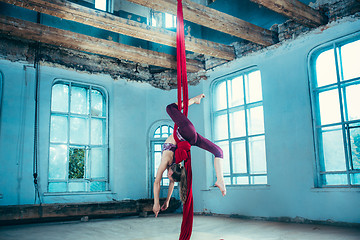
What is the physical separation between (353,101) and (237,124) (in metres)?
2.44

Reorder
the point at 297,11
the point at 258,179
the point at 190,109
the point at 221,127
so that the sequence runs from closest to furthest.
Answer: the point at 297,11
the point at 258,179
the point at 221,127
the point at 190,109

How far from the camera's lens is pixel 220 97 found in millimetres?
7570

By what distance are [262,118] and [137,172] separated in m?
3.24

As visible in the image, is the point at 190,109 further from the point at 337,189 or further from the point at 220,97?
the point at 337,189

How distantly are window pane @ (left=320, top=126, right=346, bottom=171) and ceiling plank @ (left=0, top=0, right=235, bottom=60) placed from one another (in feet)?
8.93

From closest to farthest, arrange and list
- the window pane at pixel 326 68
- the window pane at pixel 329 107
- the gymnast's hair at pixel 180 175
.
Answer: the gymnast's hair at pixel 180 175
the window pane at pixel 329 107
the window pane at pixel 326 68

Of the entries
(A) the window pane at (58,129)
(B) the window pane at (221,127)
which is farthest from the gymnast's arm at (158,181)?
(A) the window pane at (58,129)

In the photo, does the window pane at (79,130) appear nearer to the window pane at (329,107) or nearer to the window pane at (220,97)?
the window pane at (220,97)

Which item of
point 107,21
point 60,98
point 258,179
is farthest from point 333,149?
point 60,98

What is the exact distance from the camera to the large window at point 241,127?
21.6 feet

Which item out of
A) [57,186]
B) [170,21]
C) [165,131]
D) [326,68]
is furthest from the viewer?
[165,131]

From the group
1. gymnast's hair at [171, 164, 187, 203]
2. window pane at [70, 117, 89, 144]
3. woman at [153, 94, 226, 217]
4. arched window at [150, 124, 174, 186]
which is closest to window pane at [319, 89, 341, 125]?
woman at [153, 94, 226, 217]

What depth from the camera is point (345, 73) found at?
532cm

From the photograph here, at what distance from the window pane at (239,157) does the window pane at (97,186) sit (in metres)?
3.00
